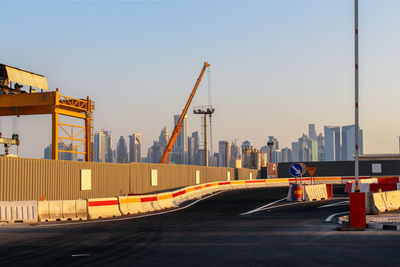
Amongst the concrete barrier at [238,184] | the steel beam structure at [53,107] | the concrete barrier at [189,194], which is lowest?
the concrete barrier at [238,184]

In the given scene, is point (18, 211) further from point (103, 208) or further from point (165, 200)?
point (165, 200)

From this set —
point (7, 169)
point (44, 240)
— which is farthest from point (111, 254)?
point (7, 169)

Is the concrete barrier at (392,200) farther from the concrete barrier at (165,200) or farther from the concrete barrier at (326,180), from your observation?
the concrete barrier at (326,180)

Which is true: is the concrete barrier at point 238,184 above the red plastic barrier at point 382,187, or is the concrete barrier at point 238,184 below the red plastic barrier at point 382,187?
below

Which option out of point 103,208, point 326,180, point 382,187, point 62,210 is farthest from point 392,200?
point 326,180

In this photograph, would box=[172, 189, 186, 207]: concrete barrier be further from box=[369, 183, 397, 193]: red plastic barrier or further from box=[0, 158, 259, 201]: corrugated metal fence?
box=[369, 183, 397, 193]: red plastic barrier

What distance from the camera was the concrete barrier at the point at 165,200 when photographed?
86.2 ft

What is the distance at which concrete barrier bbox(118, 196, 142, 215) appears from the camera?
22.7m

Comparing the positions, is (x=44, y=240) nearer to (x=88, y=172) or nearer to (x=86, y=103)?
(x=88, y=172)

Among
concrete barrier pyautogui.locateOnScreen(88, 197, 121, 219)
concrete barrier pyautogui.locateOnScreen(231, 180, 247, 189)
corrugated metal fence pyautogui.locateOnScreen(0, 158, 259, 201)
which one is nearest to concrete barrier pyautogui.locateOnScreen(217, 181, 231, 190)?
concrete barrier pyautogui.locateOnScreen(231, 180, 247, 189)

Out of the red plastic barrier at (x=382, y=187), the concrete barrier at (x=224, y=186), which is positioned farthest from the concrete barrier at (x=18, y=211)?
the concrete barrier at (x=224, y=186)

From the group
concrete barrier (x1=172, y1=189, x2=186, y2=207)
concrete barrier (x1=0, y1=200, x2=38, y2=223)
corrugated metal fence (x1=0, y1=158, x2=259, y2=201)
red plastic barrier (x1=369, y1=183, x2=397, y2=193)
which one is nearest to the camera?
concrete barrier (x1=0, y1=200, x2=38, y2=223)

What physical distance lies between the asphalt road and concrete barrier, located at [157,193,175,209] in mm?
6553

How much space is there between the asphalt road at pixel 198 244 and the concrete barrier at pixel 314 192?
10.6 metres
